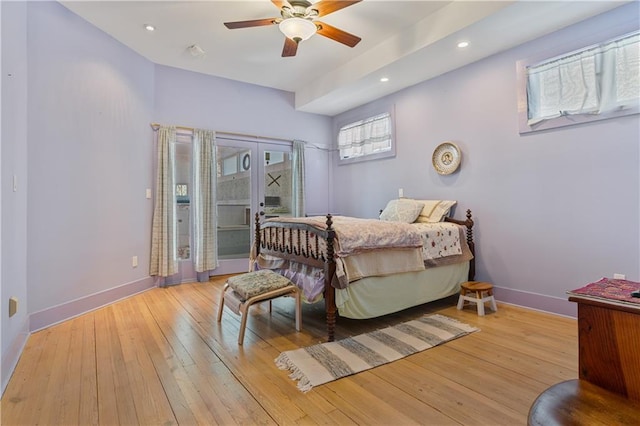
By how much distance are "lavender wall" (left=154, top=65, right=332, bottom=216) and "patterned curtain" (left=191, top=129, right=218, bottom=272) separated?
0.33 m

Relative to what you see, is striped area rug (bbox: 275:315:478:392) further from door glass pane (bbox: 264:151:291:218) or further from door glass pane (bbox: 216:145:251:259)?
door glass pane (bbox: 264:151:291:218)

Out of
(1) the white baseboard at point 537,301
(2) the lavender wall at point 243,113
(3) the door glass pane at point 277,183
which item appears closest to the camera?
(1) the white baseboard at point 537,301

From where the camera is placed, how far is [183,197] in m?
4.45

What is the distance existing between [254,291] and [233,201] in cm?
265

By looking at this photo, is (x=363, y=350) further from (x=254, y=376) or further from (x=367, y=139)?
(x=367, y=139)

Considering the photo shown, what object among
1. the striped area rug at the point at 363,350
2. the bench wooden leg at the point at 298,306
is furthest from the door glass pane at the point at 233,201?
the striped area rug at the point at 363,350

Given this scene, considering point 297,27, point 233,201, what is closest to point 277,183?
point 233,201

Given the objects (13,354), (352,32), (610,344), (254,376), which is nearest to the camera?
(610,344)

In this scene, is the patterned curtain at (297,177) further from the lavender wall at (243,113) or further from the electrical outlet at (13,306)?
the electrical outlet at (13,306)

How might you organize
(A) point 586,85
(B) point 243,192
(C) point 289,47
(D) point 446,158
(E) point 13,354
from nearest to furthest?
1. (E) point 13,354
2. (A) point 586,85
3. (C) point 289,47
4. (D) point 446,158
5. (B) point 243,192

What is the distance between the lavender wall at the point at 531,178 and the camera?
2627 mm

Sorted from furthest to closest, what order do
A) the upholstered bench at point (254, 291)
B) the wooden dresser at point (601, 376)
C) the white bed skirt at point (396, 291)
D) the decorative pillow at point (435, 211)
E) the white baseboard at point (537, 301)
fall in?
1. the decorative pillow at point (435, 211)
2. the white baseboard at point (537, 301)
3. the white bed skirt at point (396, 291)
4. the upholstered bench at point (254, 291)
5. the wooden dresser at point (601, 376)

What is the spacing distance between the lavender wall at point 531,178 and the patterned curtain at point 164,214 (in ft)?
10.8

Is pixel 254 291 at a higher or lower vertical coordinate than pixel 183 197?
lower
